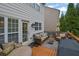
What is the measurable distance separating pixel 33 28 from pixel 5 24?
632mm

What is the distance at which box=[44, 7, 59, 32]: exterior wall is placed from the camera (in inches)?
116

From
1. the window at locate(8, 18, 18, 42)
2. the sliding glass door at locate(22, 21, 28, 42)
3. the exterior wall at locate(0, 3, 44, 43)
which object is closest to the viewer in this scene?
the exterior wall at locate(0, 3, 44, 43)

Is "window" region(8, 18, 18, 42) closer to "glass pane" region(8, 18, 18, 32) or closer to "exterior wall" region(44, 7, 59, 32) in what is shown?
Result: "glass pane" region(8, 18, 18, 32)

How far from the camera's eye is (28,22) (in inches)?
126

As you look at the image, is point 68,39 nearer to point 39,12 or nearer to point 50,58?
point 50,58

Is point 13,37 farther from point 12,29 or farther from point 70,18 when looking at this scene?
point 70,18

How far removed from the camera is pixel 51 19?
2994 mm

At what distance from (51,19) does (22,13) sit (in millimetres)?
587

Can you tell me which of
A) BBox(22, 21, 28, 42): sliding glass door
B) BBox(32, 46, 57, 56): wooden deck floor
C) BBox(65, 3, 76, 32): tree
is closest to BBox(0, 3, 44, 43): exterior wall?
BBox(22, 21, 28, 42): sliding glass door

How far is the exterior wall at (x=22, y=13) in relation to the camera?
2.85 m

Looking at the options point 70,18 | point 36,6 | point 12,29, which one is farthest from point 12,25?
point 70,18

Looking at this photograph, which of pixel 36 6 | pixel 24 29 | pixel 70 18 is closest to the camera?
pixel 70 18

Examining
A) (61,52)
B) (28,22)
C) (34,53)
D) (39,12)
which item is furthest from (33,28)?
(61,52)

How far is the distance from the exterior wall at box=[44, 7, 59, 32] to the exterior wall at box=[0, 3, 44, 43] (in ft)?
0.35
